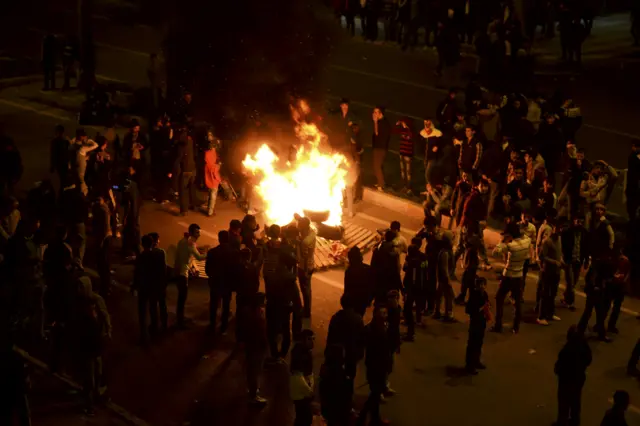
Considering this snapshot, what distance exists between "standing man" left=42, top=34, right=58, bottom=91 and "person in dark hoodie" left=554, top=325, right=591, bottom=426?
18444 millimetres

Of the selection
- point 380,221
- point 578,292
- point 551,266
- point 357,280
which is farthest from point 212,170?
point 578,292

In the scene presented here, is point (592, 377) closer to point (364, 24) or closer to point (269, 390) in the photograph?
point (269, 390)

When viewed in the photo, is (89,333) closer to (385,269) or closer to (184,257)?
(184,257)

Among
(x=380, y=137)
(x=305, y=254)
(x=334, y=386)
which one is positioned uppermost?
(x=380, y=137)

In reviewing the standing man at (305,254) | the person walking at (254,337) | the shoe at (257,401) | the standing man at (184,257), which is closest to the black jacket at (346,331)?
the person walking at (254,337)

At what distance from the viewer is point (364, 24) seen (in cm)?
3159

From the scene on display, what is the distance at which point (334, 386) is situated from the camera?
38.9 feet

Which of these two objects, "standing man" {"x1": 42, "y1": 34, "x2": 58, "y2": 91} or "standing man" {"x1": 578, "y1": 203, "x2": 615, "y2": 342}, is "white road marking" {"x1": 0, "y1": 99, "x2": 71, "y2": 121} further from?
"standing man" {"x1": 578, "y1": 203, "x2": 615, "y2": 342}

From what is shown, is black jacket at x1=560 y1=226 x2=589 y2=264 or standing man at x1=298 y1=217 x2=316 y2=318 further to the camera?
black jacket at x1=560 y1=226 x2=589 y2=264

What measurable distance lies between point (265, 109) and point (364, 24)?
11589mm

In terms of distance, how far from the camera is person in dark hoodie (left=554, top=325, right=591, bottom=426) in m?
12.1

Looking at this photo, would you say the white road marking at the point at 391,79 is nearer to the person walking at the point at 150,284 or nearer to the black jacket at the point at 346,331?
the person walking at the point at 150,284

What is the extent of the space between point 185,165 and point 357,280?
5.89m

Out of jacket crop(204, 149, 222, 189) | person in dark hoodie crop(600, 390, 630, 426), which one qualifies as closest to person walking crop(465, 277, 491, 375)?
person in dark hoodie crop(600, 390, 630, 426)
